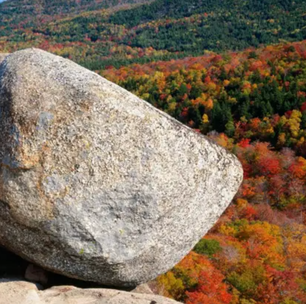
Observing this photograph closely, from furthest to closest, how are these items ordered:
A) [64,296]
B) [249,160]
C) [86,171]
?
1. [249,160]
2. [64,296]
3. [86,171]

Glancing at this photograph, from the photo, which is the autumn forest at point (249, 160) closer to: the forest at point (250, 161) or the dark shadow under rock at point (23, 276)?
the forest at point (250, 161)

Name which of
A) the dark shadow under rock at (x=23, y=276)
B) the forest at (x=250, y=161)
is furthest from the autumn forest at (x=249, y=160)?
the dark shadow under rock at (x=23, y=276)

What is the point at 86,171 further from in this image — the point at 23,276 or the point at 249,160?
the point at 249,160

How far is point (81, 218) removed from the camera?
7.12m

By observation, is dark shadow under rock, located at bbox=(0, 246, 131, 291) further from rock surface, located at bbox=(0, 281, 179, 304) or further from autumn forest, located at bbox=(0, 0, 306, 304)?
autumn forest, located at bbox=(0, 0, 306, 304)

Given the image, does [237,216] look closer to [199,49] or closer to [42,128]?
[42,128]

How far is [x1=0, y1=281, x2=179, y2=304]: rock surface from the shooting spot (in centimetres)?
735

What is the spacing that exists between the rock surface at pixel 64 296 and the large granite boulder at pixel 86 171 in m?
Answer: 0.42

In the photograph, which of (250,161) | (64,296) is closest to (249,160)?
(250,161)

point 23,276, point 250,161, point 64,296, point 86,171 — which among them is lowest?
point 250,161

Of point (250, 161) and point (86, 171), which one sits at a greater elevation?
point (86, 171)

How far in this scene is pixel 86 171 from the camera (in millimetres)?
7062

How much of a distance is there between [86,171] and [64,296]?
2.69m

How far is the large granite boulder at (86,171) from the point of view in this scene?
23.1 feet
